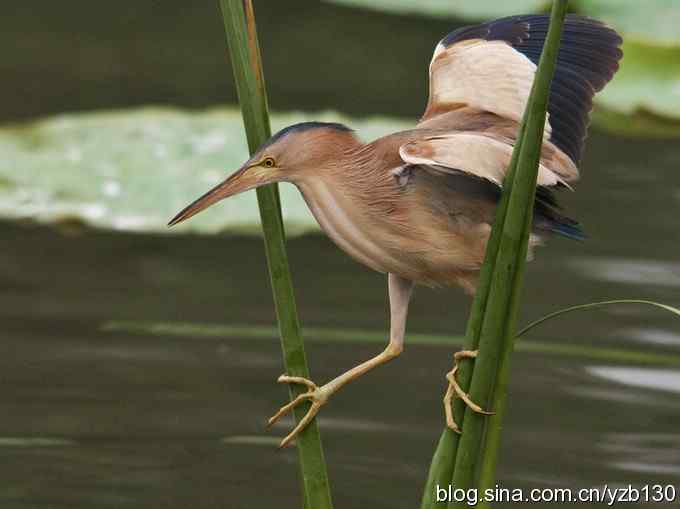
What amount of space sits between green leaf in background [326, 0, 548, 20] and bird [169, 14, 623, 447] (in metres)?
2.52

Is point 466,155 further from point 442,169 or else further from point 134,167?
point 134,167

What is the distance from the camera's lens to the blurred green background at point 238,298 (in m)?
2.17

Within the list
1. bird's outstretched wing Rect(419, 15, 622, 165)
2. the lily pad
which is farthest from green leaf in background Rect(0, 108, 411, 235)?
bird's outstretched wing Rect(419, 15, 622, 165)

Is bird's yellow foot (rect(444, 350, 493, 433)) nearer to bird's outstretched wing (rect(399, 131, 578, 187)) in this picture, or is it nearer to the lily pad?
bird's outstretched wing (rect(399, 131, 578, 187))

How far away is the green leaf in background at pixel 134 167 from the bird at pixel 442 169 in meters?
1.66

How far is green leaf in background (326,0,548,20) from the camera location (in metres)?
3.98

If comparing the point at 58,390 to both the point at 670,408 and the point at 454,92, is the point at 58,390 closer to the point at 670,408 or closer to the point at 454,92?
the point at 670,408

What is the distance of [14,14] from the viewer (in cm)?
470

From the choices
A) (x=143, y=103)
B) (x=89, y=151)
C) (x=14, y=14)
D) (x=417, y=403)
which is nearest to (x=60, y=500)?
(x=417, y=403)

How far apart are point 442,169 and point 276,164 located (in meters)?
0.14

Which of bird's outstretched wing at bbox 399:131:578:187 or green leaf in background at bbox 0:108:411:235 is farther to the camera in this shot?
green leaf in background at bbox 0:108:411:235

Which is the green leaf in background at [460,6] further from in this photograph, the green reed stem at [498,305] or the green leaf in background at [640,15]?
the green reed stem at [498,305]

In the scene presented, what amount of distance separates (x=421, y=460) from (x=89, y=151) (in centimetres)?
153

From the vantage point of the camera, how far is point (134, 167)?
337 centimetres
